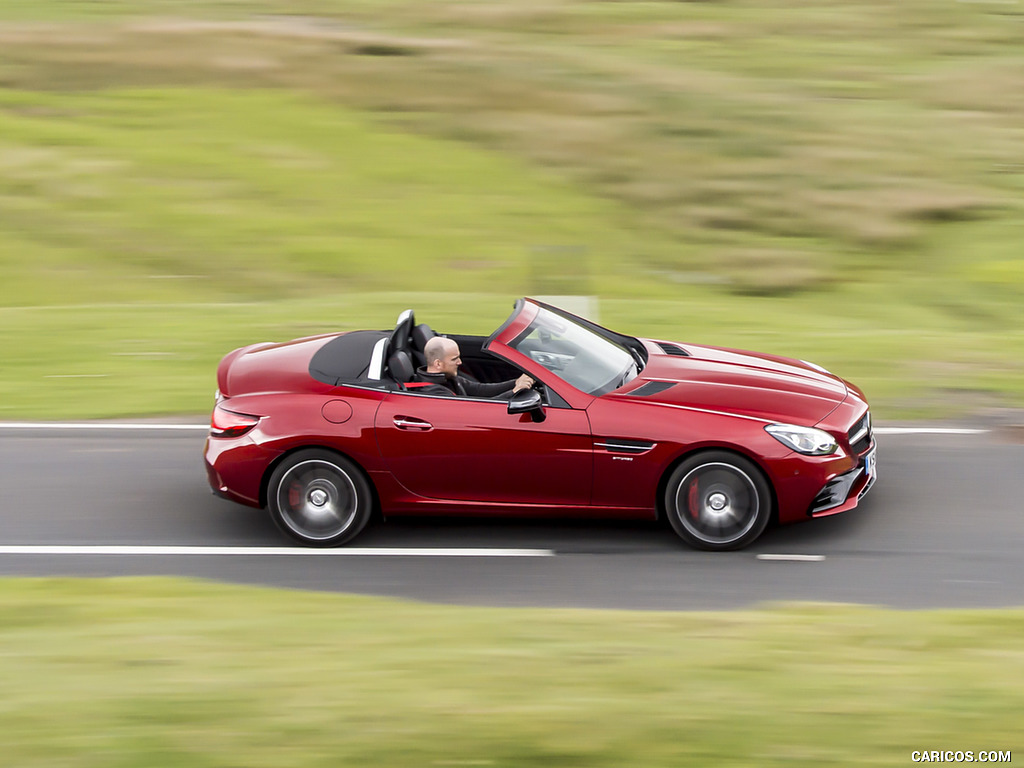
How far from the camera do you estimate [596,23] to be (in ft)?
80.5

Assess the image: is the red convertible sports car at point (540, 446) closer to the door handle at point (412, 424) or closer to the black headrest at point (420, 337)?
the door handle at point (412, 424)

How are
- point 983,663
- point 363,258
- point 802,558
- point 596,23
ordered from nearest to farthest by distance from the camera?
point 983,663
point 802,558
point 363,258
point 596,23

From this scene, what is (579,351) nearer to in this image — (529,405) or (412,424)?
(529,405)

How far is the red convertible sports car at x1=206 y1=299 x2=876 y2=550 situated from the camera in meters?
7.31

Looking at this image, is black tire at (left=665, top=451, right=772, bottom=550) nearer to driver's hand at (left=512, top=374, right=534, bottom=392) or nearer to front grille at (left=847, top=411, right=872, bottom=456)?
front grille at (left=847, top=411, right=872, bottom=456)

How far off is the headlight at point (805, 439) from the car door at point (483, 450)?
111cm

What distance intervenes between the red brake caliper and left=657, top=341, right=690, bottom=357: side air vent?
1324 millimetres

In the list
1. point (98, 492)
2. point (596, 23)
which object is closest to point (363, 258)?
point (98, 492)

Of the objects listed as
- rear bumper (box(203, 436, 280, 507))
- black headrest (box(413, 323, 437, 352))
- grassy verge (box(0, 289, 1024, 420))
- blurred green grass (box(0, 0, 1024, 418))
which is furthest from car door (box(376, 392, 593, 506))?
blurred green grass (box(0, 0, 1024, 418))

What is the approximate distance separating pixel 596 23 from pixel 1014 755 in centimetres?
2174

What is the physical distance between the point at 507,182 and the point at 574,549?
473 inches

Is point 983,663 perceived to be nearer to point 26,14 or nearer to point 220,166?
point 220,166

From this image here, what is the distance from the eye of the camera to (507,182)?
1884cm

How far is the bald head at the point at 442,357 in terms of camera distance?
7691 mm
